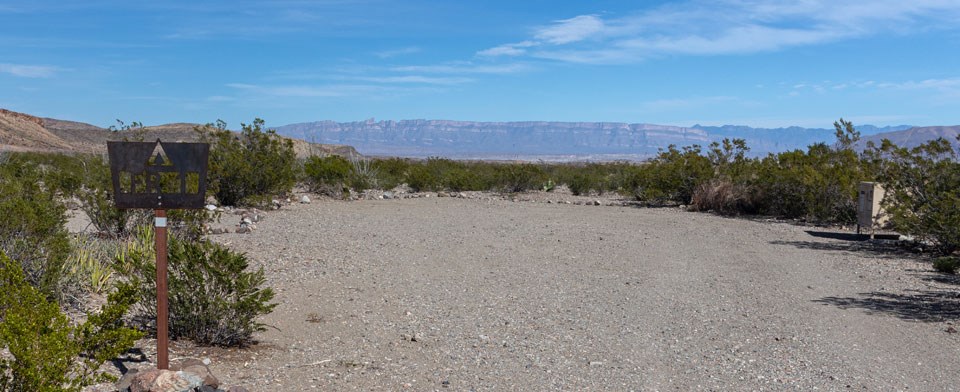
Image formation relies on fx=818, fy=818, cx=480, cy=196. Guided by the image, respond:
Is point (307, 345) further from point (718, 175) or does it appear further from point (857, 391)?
point (718, 175)

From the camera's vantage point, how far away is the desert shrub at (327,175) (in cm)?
2773

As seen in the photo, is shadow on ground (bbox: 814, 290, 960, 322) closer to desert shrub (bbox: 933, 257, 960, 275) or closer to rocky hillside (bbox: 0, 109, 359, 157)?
desert shrub (bbox: 933, 257, 960, 275)

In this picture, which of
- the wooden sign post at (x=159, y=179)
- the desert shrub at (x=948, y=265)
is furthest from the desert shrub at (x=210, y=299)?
the desert shrub at (x=948, y=265)

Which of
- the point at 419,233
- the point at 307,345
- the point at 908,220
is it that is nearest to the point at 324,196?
the point at 419,233

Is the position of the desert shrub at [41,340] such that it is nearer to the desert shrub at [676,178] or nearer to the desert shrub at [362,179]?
the desert shrub at [676,178]

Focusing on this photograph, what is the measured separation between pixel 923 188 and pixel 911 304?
6.51 metres

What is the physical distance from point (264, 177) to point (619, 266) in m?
12.5

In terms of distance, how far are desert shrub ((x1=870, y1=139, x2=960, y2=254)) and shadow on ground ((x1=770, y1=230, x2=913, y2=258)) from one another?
1.45 ft

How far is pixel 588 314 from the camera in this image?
30.2ft

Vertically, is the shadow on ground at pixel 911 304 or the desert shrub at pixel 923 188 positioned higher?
the desert shrub at pixel 923 188

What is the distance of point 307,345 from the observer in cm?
753

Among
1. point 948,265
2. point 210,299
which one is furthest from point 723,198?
point 210,299

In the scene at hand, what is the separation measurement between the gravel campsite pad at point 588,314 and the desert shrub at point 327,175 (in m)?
10.8

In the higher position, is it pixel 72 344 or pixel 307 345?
pixel 72 344
